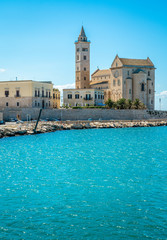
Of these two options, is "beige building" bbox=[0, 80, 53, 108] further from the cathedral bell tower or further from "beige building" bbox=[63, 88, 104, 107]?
the cathedral bell tower

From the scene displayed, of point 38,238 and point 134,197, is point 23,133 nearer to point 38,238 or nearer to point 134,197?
point 134,197

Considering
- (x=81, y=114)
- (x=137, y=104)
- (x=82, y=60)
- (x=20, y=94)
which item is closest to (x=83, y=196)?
(x=20, y=94)

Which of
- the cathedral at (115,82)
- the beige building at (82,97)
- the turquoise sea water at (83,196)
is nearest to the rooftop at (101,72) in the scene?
the cathedral at (115,82)

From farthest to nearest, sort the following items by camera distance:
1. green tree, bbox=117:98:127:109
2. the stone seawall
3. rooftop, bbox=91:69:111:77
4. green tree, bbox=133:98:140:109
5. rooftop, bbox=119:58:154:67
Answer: rooftop, bbox=91:69:111:77 → rooftop, bbox=119:58:154:67 → green tree, bbox=133:98:140:109 → green tree, bbox=117:98:127:109 → the stone seawall

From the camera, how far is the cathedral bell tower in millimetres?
78000

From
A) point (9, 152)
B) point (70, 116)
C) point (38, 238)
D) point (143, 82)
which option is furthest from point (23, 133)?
point (143, 82)

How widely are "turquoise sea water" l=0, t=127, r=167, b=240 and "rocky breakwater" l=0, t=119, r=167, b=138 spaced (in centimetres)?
1576

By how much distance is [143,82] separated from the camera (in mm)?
73500

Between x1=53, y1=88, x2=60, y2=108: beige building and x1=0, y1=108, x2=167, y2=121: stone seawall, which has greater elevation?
x1=53, y1=88, x2=60, y2=108: beige building

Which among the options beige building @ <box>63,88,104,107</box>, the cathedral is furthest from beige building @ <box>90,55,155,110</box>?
beige building @ <box>63,88,104,107</box>

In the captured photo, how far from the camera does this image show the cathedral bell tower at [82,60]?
78.0 m

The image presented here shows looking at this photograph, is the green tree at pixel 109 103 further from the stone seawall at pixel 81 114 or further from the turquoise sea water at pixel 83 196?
the turquoise sea water at pixel 83 196

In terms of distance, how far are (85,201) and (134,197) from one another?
2.43 m

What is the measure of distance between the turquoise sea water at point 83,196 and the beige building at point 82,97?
44.3 metres
